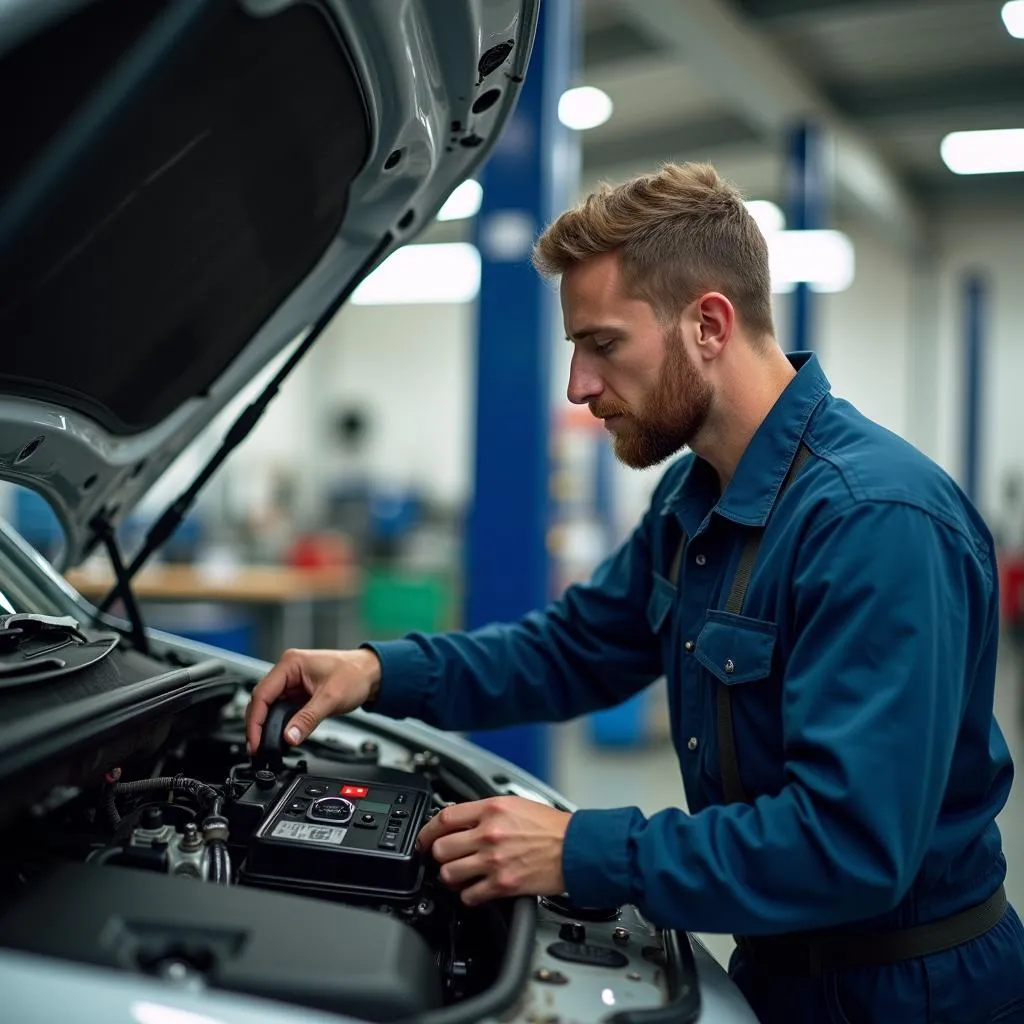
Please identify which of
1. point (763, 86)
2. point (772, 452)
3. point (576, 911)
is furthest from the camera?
point (763, 86)

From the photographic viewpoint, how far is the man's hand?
41.1 inches

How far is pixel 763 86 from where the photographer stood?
634 centimetres

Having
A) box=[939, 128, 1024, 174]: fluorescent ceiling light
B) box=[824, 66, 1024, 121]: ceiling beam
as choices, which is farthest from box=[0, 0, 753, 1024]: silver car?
box=[939, 128, 1024, 174]: fluorescent ceiling light

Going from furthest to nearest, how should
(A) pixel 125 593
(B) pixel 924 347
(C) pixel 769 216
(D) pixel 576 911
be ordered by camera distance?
(B) pixel 924 347 < (C) pixel 769 216 < (A) pixel 125 593 < (D) pixel 576 911

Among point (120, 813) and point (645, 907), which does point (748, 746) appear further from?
point (120, 813)

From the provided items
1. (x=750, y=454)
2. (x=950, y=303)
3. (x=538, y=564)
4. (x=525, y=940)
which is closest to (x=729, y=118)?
(x=950, y=303)

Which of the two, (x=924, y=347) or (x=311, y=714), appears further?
(x=924, y=347)

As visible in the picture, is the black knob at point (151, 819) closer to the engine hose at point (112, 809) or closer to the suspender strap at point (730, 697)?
the engine hose at point (112, 809)

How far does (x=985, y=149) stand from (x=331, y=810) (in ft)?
28.3

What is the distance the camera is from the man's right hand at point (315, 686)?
139 cm

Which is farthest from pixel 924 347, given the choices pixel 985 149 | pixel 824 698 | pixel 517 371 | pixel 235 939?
pixel 235 939

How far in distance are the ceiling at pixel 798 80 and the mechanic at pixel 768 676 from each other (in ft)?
13.5

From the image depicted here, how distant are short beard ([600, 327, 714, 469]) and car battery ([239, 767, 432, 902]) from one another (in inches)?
21.3

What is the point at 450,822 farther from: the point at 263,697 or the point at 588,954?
the point at 263,697
